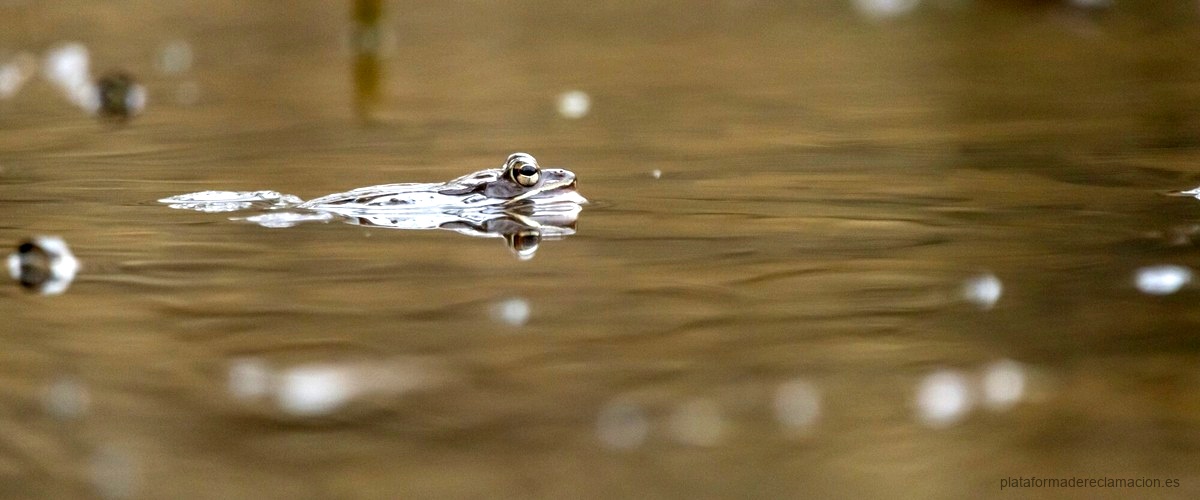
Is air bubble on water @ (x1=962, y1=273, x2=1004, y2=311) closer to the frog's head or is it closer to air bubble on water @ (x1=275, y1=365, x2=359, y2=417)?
air bubble on water @ (x1=275, y1=365, x2=359, y2=417)

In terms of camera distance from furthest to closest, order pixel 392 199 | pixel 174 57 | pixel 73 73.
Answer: pixel 174 57
pixel 73 73
pixel 392 199

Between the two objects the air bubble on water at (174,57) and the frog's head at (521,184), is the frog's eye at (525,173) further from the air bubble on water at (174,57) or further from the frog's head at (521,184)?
the air bubble on water at (174,57)

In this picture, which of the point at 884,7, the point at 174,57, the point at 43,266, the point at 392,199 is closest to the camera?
the point at 43,266

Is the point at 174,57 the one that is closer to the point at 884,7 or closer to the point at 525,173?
the point at 884,7

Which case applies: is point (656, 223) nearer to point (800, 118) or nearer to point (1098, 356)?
point (1098, 356)

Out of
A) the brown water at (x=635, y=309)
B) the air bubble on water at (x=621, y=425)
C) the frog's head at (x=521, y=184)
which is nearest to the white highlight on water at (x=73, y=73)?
the brown water at (x=635, y=309)

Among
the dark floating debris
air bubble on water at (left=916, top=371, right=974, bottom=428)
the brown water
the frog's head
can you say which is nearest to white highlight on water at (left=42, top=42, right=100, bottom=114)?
the brown water

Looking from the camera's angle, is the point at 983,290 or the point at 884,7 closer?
the point at 983,290

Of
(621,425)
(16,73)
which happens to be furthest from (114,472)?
(16,73)
